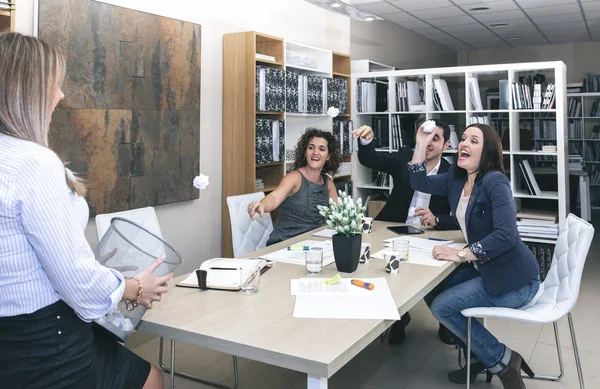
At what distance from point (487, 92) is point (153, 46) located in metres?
3.22

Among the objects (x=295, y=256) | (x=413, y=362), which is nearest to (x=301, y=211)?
(x=295, y=256)

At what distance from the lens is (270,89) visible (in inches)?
169

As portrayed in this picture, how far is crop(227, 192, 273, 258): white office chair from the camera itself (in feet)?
10.8

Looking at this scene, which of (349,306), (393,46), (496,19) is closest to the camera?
(349,306)

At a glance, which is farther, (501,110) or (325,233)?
(501,110)

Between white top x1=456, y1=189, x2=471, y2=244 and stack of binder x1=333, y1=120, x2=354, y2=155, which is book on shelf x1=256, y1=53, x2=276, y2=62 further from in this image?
white top x1=456, y1=189, x2=471, y2=244

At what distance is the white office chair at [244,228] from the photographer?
130 inches

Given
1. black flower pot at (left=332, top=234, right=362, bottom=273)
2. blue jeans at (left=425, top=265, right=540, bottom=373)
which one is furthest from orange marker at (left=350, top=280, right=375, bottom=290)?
blue jeans at (left=425, top=265, right=540, bottom=373)

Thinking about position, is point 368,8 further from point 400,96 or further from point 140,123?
point 140,123

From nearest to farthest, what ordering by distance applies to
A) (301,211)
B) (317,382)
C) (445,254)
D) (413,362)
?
(317,382)
(445,254)
(413,362)
(301,211)

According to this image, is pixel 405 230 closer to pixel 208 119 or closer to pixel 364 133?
pixel 364 133

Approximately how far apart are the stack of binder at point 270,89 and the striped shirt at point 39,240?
295cm

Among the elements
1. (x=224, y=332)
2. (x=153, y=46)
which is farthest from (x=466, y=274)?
(x=153, y=46)

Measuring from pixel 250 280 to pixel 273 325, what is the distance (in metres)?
0.42
